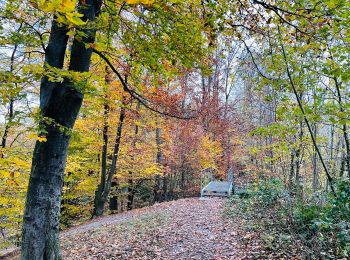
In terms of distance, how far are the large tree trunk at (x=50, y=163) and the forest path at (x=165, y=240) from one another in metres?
2.08

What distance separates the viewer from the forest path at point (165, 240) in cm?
543

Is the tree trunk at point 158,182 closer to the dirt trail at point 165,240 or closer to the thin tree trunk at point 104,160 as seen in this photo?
the thin tree trunk at point 104,160

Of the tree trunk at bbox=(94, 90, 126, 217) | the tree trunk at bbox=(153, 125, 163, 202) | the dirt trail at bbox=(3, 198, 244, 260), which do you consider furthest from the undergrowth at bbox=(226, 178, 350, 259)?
the tree trunk at bbox=(153, 125, 163, 202)

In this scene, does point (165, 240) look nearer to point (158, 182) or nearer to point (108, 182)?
point (108, 182)

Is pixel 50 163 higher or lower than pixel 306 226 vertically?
higher

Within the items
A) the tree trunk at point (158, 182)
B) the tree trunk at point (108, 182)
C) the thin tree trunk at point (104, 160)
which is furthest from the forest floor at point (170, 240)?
the tree trunk at point (158, 182)

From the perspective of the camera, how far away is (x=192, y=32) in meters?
4.01

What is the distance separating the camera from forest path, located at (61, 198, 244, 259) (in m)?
5.43

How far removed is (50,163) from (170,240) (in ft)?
11.3

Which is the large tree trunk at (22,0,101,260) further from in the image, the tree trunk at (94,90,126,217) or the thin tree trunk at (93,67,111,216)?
the tree trunk at (94,90,126,217)

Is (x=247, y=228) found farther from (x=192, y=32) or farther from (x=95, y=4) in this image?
(x=95, y=4)

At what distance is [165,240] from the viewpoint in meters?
6.30

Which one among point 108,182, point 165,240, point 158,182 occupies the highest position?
point 108,182

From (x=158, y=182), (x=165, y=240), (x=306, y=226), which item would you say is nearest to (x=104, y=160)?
(x=158, y=182)
